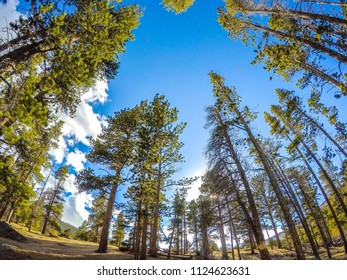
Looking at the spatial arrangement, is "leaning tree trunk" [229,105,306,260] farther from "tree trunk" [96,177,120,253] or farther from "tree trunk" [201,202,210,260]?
"tree trunk" [96,177,120,253]

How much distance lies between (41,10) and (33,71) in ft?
5.61

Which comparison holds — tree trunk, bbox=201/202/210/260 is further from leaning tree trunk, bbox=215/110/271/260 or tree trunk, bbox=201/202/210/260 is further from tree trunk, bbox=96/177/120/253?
tree trunk, bbox=96/177/120/253

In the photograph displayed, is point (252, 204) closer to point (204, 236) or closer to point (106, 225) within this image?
point (106, 225)

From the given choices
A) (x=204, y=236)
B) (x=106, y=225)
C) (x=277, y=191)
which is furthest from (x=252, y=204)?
(x=204, y=236)

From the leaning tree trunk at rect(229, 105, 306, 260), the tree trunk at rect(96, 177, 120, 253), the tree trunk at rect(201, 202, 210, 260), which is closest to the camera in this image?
the leaning tree trunk at rect(229, 105, 306, 260)

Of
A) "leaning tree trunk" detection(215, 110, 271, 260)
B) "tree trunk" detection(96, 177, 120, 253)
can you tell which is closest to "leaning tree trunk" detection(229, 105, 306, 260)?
"leaning tree trunk" detection(215, 110, 271, 260)

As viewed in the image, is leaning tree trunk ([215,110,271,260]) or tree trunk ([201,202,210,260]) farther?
tree trunk ([201,202,210,260])

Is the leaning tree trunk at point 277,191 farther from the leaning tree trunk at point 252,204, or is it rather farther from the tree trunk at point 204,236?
the tree trunk at point 204,236

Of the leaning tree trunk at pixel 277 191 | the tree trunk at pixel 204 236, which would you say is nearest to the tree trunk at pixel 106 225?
the tree trunk at pixel 204 236

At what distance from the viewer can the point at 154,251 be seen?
1486 centimetres

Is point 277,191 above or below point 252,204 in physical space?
above

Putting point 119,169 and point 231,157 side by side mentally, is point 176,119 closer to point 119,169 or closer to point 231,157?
point 231,157

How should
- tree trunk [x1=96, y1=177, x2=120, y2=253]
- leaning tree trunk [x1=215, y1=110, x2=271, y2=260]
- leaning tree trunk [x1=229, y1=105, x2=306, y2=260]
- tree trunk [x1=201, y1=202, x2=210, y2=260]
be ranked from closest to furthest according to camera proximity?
1. leaning tree trunk [x1=229, y1=105, x2=306, y2=260]
2. leaning tree trunk [x1=215, y1=110, x2=271, y2=260]
3. tree trunk [x1=201, y1=202, x2=210, y2=260]
4. tree trunk [x1=96, y1=177, x2=120, y2=253]

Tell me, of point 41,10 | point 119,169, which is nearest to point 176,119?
point 119,169
